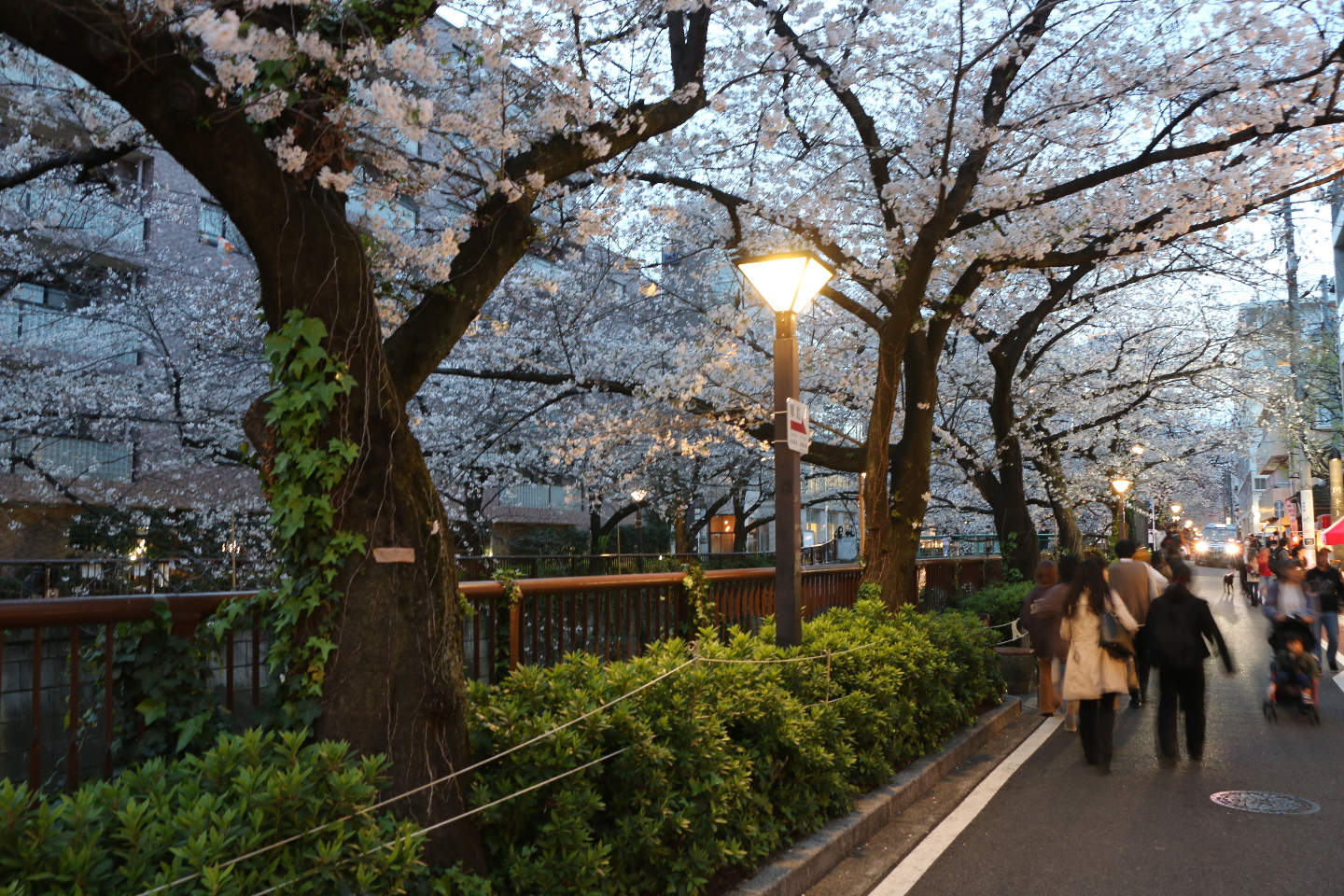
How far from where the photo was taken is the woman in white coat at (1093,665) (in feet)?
27.2

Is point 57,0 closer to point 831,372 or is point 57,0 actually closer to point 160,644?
point 160,644

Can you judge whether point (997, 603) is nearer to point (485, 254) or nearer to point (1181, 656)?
point (1181, 656)

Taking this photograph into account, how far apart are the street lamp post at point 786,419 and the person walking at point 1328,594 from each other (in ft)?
35.6

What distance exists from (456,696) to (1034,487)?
106 feet

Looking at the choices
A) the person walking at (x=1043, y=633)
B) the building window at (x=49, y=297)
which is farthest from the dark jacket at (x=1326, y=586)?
the building window at (x=49, y=297)

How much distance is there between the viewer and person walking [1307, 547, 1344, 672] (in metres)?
14.7

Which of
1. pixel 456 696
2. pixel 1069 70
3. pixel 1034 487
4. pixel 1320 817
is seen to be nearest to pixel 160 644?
pixel 456 696

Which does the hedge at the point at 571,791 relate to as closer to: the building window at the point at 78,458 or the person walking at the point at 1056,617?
the person walking at the point at 1056,617

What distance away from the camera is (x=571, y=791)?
4277 millimetres

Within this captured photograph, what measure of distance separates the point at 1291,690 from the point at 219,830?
1091 cm

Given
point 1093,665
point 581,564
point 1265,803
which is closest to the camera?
A: point 1265,803

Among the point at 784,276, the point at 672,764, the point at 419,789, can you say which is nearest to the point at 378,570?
the point at 419,789

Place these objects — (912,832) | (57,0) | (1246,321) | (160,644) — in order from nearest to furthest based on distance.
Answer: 1. (57,0)
2. (160,644)
3. (912,832)
4. (1246,321)

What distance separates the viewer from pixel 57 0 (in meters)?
3.94
